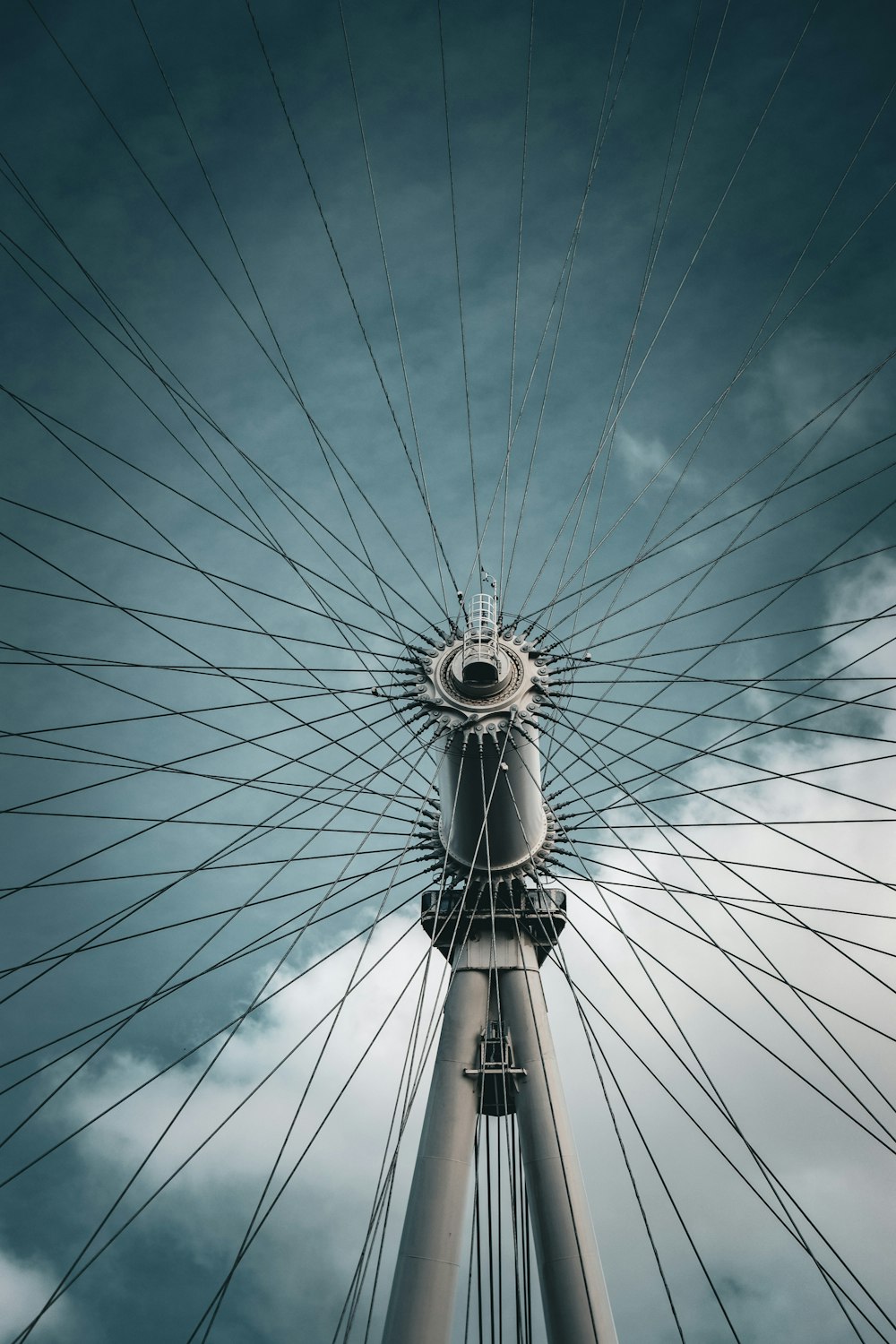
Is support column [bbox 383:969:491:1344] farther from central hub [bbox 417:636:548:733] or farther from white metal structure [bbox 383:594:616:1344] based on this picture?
central hub [bbox 417:636:548:733]

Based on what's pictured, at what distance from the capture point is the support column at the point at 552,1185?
10.9 m

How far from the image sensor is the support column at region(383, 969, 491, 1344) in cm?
1109

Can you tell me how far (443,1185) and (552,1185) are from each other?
4.62 feet

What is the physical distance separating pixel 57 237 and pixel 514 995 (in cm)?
1199

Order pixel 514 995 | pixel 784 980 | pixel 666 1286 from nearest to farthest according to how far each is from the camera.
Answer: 1. pixel 666 1286
2. pixel 784 980
3. pixel 514 995

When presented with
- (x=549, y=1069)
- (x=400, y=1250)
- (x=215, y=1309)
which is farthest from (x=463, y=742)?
(x=215, y=1309)

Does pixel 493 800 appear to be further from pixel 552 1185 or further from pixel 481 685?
pixel 552 1185

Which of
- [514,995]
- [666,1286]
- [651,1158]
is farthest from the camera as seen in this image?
[514,995]

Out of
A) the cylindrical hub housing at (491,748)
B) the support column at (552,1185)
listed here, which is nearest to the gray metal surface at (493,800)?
the cylindrical hub housing at (491,748)

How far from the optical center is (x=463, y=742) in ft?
42.4

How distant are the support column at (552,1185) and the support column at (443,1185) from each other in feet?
1.98

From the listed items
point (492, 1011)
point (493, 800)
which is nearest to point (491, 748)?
point (493, 800)

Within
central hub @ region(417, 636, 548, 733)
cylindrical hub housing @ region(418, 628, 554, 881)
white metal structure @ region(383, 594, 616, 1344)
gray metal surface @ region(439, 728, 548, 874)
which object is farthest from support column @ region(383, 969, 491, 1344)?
central hub @ region(417, 636, 548, 733)

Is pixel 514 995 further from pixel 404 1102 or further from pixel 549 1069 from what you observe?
pixel 404 1102
